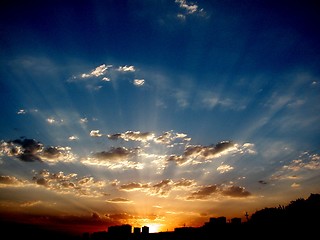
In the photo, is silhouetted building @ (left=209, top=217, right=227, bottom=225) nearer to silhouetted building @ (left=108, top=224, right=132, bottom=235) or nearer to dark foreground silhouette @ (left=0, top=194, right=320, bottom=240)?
dark foreground silhouette @ (left=0, top=194, right=320, bottom=240)

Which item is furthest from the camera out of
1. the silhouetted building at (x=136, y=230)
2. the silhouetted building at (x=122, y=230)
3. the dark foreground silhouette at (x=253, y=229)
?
the silhouetted building at (x=122, y=230)

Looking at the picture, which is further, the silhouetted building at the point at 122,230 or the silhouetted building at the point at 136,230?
the silhouetted building at the point at 122,230

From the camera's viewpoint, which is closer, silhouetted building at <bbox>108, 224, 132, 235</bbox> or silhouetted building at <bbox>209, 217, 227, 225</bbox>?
silhouetted building at <bbox>209, 217, 227, 225</bbox>

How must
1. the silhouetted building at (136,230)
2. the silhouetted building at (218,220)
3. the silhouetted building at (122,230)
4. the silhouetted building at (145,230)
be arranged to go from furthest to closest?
1. the silhouetted building at (122,230)
2. the silhouetted building at (136,230)
3. the silhouetted building at (145,230)
4. the silhouetted building at (218,220)

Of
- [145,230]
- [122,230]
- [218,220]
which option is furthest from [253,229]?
[122,230]

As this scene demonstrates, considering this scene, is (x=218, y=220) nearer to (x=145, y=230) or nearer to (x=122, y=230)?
(x=145, y=230)

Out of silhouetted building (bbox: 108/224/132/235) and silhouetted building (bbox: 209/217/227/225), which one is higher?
silhouetted building (bbox: 209/217/227/225)

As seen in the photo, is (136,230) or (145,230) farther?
(136,230)

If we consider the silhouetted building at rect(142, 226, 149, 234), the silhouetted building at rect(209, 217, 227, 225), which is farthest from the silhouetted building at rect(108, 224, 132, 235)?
the silhouetted building at rect(209, 217, 227, 225)

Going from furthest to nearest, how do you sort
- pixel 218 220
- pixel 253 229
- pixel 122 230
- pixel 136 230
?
pixel 122 230, pixel 136 230, pixel 218 220, pixel 253 229

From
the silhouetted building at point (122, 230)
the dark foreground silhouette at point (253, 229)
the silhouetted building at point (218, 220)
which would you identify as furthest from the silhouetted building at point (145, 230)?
the silhouetted building at point (218, 220)

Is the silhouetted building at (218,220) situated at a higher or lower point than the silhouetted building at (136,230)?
higher

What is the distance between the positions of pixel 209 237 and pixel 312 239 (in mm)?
7507

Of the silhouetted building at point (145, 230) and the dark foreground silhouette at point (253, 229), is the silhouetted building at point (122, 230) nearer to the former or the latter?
the dark foreground silhouette at point (253, 229)
